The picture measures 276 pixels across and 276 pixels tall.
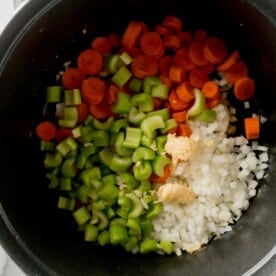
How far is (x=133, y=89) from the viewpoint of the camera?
1.81m

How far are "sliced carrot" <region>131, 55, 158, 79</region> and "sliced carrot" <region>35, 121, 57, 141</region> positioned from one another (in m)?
0.24

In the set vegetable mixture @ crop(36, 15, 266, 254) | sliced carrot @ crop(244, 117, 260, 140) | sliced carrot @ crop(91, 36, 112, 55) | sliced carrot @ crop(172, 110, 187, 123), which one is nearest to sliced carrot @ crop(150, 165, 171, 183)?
vegetable mixture @ crop(36, 15, 266, 254)

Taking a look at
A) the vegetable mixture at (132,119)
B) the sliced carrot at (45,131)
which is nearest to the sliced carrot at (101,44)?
the vegetable mixture at (132,119)

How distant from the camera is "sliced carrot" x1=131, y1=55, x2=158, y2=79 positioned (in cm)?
180

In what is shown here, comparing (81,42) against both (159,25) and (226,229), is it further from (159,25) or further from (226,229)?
(226,229)

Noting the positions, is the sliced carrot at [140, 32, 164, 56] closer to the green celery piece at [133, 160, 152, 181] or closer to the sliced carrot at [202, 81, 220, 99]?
the sliced carrot at [202, 81, 220, 99]

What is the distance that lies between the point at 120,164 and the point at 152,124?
119 mm

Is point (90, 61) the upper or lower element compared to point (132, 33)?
lower

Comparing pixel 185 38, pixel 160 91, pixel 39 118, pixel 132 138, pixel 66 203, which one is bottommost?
pixel 66 203

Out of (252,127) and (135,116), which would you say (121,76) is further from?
(252,127)

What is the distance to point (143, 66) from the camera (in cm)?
181

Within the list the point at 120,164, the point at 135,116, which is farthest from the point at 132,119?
the point at 120,164

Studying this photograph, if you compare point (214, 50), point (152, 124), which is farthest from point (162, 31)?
point (152, 124)

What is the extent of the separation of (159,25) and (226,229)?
0.52m
